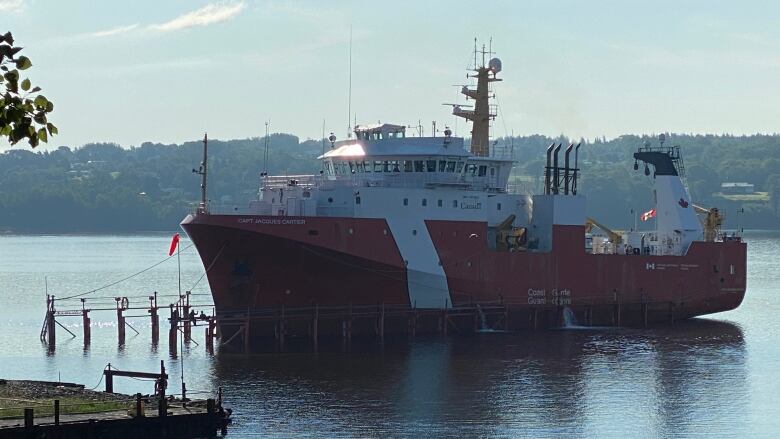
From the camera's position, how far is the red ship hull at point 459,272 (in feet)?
153

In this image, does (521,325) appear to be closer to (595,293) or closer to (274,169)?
(595,293)

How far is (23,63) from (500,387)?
2841 cm

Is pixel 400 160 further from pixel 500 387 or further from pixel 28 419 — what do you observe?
pixel 28 419

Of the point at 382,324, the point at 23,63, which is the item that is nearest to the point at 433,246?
the point at 382,324

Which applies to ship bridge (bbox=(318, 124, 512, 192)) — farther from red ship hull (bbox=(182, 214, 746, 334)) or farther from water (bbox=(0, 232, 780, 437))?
water (bbox=(0, 232, 780, 437))

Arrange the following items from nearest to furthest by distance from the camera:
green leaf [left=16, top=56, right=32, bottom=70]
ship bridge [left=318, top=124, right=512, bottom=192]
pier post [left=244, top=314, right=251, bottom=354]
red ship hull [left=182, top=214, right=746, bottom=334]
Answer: green leaf [left=16, top=56, right=32, bottom=70] → red ship hull [left=182, top=214, right=746, bottom=334] → pier post [left=244, top=314, right=251, bottom=354] → ship bridge [left=318, top=124, right=512, bottom=192]

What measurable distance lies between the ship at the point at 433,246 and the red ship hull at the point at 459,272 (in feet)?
0.16

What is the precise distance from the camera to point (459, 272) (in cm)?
5066

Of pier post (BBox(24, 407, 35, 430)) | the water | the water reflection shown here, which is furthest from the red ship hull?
pier post (BBox(24, 407, 35, 430))

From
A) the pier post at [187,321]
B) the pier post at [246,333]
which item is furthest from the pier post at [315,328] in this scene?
the pier post at [187,321]

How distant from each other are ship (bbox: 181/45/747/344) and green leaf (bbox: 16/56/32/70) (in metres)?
32.0

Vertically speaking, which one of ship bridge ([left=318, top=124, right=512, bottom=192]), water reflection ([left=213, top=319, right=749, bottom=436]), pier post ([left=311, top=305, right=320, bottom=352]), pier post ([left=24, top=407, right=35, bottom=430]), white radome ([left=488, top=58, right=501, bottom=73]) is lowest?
water reflection ([left=213, top=319, right=749, bottom=436])

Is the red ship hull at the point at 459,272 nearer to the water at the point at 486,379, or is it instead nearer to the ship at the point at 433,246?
the ship at the point at 433,246

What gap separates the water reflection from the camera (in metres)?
35.2
